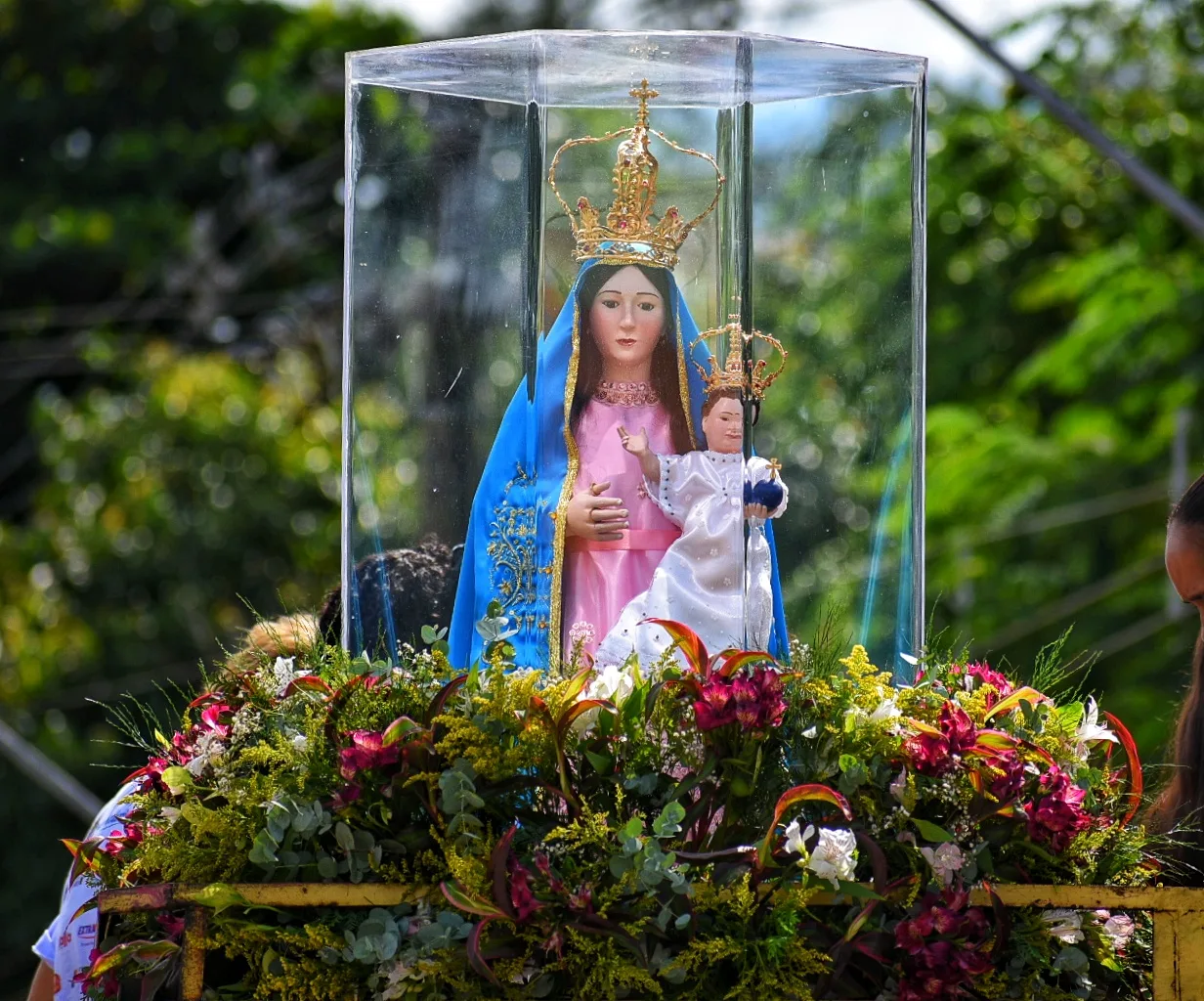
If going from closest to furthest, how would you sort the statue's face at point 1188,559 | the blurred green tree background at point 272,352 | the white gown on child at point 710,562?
the statue's face at point 1188,559 → the white gown on child at point 710,562 → the blurred green tree background at point 272,352

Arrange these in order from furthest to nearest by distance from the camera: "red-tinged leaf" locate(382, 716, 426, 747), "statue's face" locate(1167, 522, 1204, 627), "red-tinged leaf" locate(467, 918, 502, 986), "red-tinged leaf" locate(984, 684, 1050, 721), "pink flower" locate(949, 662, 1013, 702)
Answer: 1. "statue's face" locate(1167, 522, 1204, 627)
2. "pink flower" locate(949, 662, 1013, 702)
3. "red-tinged leaf" locate(984, 684, 1050, 721)
4. "red-tinged leaf" locate(382, 716, 426, 747)
5. "red-tinged leaf" locate(467, 918, 502, 986)

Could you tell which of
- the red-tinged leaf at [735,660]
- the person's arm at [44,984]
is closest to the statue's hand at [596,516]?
the red-tinged leaf at [735,660]

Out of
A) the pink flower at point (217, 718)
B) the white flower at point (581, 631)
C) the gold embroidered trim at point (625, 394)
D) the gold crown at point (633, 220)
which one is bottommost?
the pink flower at point (217, 718)

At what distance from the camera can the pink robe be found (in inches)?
142

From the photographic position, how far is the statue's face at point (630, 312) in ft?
12.0

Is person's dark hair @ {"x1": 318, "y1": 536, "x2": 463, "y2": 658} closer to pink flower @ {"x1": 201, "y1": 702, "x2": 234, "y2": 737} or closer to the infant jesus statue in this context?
the infant jesus statue

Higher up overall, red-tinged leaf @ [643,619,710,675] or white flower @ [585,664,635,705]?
red-tinged leaf @ [643,619,710,675]

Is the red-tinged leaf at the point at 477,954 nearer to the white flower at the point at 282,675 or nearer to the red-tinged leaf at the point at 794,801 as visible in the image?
the red-tinged leaf at the point at 794,801

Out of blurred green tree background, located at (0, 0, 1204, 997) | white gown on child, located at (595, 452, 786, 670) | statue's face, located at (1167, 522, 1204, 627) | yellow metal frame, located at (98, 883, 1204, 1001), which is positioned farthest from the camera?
blurred green tree background, located at (0, 0, 1204, 997)

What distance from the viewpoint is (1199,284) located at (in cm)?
846

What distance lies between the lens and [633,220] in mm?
3652

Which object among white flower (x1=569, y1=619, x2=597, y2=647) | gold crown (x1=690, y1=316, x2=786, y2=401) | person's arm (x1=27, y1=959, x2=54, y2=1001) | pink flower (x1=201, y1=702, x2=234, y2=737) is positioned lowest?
person's arm (x1=27, y1=959, x2=54, y2=1001)

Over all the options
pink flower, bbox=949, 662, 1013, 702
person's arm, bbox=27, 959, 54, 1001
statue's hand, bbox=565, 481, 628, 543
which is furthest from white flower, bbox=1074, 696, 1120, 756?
person's arm, bbox=27, 959, 54, 1001

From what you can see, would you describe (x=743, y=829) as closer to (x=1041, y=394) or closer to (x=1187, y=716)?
(x=1187, y=716)
